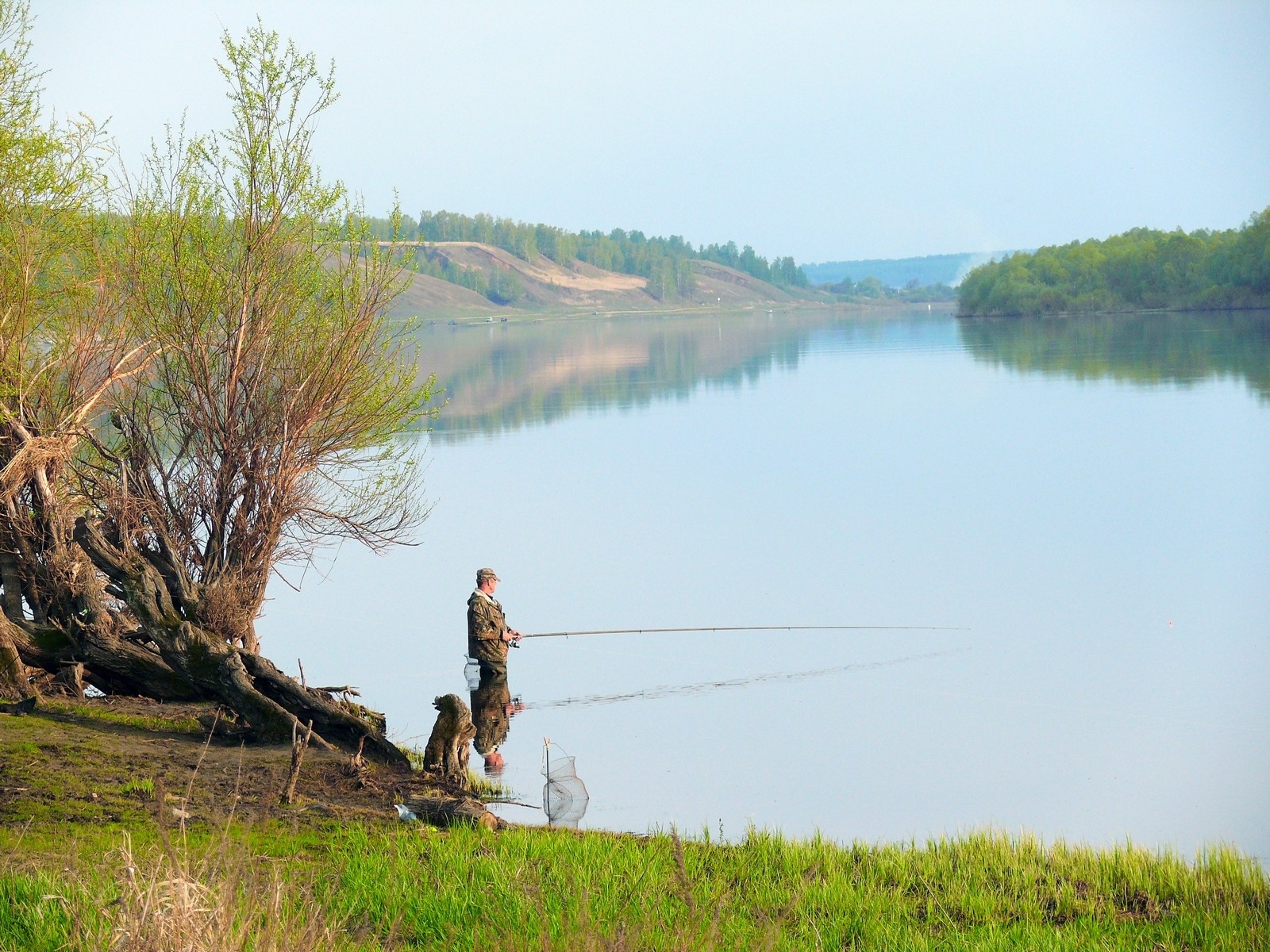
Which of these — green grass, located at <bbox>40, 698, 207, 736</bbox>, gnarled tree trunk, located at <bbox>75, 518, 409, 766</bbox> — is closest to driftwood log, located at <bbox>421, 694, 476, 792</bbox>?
gnarled tree trunk, located at <bbox>75, 518, 409, 766</bbox>

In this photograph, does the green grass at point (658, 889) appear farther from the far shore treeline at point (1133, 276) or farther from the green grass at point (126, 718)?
the far shore treeline at point (1133, 276)

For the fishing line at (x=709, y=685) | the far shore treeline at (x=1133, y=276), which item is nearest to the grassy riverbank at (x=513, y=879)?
the fishing line at (x=709, y=685)

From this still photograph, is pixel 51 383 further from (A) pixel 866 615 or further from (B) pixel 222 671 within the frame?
(A) pixel 866 615

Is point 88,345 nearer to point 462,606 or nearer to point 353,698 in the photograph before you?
point 353,698

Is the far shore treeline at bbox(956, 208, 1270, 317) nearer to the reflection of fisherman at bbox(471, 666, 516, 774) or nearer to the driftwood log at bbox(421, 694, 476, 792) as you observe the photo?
the reflection of fisherman at bbox(471, 666, 516, 774)

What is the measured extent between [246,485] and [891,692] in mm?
6541

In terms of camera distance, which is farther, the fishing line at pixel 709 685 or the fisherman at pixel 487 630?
the fishing line at pixel 709 685

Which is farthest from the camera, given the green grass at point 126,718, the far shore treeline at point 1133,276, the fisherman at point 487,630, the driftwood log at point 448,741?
the far shore treeline at point 1133,276

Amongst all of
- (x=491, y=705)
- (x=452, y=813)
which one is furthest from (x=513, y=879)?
(x=491, y=705)

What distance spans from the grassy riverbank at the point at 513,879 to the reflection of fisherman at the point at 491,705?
296 centimetres

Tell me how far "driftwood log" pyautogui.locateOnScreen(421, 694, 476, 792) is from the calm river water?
613mm

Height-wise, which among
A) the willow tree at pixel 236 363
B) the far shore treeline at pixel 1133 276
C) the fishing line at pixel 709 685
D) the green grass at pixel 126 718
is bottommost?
the fishing line at pixel 709 685

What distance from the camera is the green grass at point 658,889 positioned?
5.98 meters

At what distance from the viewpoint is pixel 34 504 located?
40.1 feet
